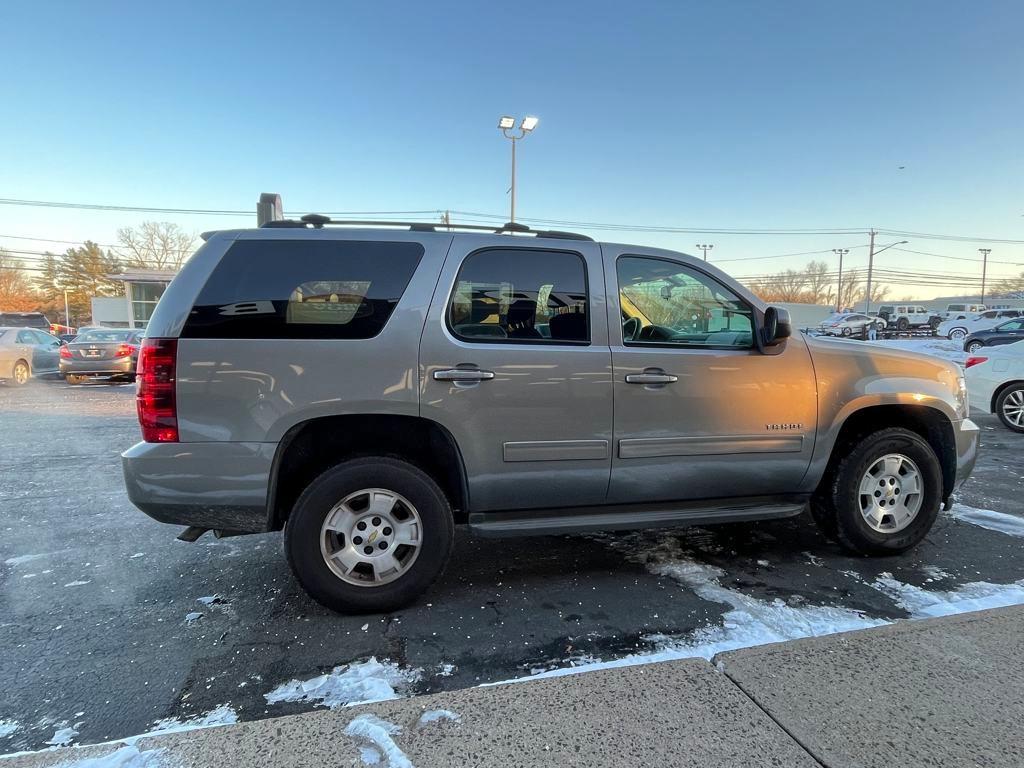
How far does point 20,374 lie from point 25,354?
49cm

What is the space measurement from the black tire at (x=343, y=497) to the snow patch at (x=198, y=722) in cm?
69

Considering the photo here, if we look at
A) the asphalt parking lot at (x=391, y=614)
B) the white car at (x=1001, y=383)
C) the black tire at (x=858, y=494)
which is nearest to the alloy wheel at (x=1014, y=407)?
the white car at (x=1001, y=383)

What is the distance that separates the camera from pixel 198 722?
83.7 inches

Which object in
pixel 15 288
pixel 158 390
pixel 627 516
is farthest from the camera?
pixel 15 288

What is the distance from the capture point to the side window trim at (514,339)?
115 inches

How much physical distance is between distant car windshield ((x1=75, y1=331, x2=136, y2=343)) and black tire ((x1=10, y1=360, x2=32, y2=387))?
1.23 meters

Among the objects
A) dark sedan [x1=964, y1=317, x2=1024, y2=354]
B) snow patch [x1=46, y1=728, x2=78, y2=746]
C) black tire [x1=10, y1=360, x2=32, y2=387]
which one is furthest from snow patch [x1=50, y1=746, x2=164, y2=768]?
dark sedan [x1=964, y1=317, x2=1024, y2=354]

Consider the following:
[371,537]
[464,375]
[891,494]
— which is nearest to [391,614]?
[371,537]

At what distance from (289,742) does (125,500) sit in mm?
3885

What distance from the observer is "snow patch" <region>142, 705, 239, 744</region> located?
6.76 ft

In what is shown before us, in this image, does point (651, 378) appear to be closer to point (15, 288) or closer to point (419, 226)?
point (419, 226)

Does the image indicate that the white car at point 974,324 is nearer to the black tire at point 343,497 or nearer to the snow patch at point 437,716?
the black tire at point 343,497

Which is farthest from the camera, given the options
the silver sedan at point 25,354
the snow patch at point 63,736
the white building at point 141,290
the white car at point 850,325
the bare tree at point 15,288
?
the bare tree at point 15,288

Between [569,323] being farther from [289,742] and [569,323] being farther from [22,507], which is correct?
[22,507]
